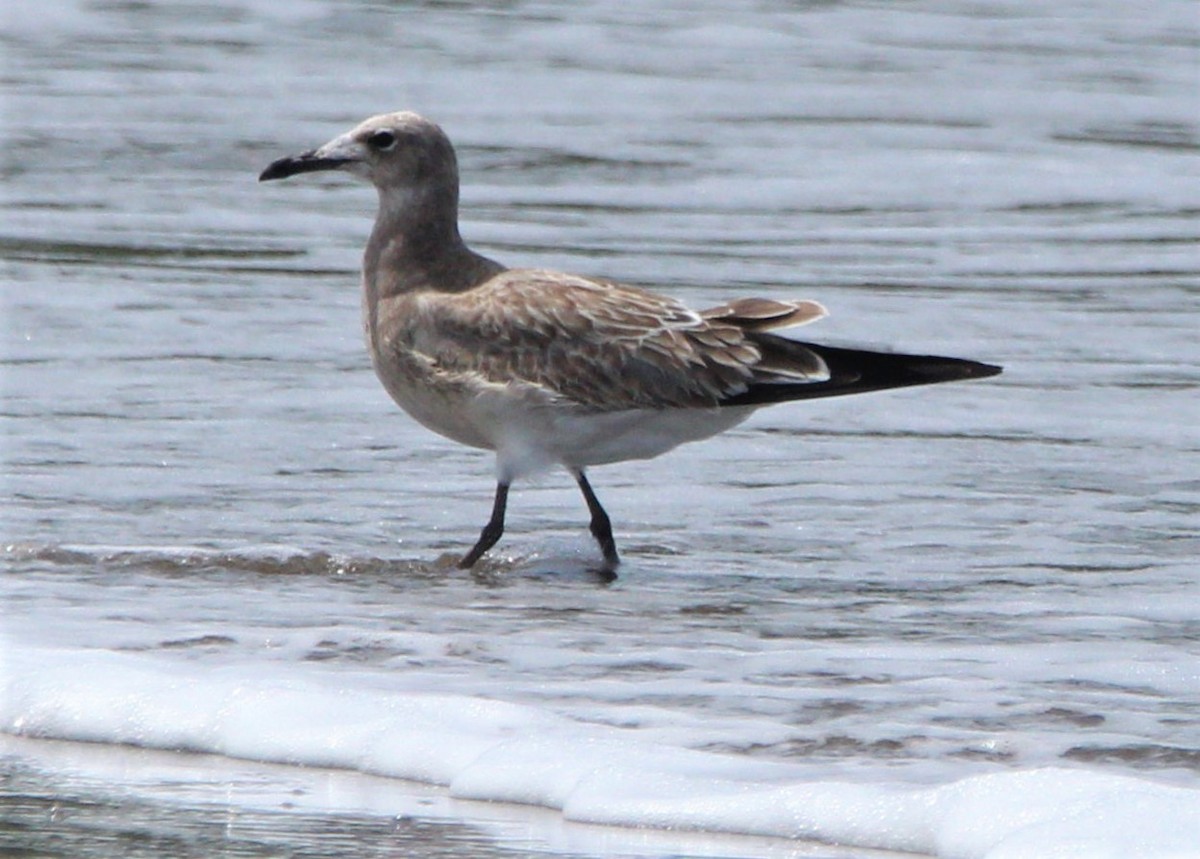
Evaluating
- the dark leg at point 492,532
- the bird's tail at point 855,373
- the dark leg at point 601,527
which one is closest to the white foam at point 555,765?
the dark leg at point 492,532

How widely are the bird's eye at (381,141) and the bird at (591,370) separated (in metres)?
0.59

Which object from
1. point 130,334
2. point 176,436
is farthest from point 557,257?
point 176,436

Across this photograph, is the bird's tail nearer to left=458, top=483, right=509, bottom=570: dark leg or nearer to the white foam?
left=458, top=483, right=509, bottom=570: dark leg

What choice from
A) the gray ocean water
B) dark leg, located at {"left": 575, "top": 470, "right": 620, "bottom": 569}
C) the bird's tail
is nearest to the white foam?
the gray ocean water

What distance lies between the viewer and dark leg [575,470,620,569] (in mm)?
7062

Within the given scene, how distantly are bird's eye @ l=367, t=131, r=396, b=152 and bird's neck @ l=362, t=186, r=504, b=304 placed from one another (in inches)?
5.1

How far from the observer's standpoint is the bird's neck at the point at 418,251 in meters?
7.57

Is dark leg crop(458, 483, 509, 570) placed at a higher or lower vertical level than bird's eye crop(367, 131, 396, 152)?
lower

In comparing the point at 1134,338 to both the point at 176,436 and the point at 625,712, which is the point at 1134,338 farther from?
the point at 625,712

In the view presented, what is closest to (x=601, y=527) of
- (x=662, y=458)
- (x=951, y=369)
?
(x=951, y=369)

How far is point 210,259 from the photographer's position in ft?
35.6

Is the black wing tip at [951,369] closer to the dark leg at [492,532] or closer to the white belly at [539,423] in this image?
the white belly at [539,423]

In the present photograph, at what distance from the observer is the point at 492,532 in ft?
23.2

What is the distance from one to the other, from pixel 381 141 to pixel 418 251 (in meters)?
0.41
